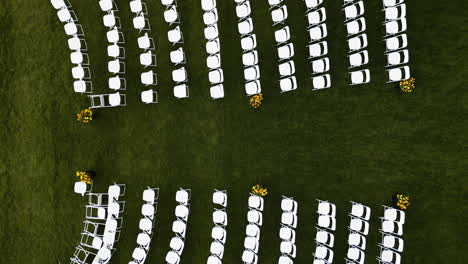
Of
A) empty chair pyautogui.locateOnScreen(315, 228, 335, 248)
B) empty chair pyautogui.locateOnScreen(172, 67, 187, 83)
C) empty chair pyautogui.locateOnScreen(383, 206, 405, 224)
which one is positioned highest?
empty chair pyautogui.locateOnScreen(172, 67, 187, 83)

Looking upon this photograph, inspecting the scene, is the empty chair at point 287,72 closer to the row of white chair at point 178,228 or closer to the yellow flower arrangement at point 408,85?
the row of white chair at point 178,228

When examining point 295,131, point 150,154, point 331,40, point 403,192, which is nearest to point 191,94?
point 150,154

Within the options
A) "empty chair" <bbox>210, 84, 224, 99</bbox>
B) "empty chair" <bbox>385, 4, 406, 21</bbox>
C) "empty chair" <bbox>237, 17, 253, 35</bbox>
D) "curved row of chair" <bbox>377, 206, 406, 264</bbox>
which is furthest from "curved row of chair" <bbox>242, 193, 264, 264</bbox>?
"empty chair" <bbox>385, 4, 406, 21</bbox>

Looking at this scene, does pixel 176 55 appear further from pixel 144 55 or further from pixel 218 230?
pixel 218 230

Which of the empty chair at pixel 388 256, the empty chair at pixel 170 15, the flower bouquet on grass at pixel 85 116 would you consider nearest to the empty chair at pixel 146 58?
the empty chair at pixel 170 15

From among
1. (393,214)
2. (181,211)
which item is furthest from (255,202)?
(393,214)

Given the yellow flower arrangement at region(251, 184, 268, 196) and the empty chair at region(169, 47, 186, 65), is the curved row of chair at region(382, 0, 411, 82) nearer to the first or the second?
the yellow flower arrangement at region(251, 184, 268, 196)
